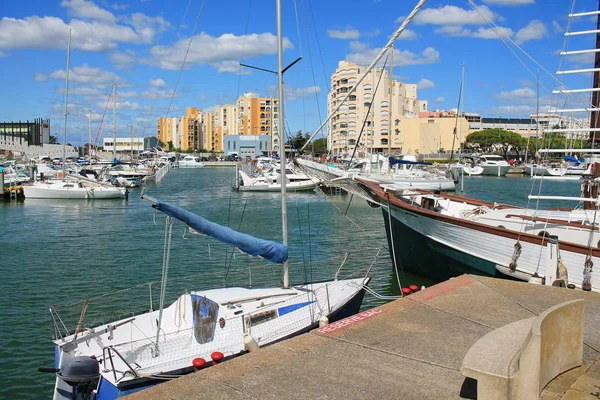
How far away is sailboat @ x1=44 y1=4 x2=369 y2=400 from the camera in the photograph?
9.73 meters

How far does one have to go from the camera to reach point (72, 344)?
36.5 feet

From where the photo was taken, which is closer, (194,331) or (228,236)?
(194,331)

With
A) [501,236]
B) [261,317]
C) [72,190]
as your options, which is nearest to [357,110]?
[72,190]

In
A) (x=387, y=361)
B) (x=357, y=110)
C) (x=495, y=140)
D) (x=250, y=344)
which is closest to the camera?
(x=387, y=361)

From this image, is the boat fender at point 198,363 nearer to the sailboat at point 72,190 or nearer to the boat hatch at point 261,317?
the boat hatch at point 261,317

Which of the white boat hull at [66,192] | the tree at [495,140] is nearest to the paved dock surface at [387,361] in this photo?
the white boat hull at [66,192]

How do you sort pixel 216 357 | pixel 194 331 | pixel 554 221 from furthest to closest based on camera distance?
pixel 554 221 → pixel 194 331 → pixel 216 357

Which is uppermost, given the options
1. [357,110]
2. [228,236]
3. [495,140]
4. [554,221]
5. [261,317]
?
[357,110]

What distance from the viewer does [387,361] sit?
311 inches

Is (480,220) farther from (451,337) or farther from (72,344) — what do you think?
(72,344)

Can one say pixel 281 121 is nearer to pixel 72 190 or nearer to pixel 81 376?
pixel 81 376

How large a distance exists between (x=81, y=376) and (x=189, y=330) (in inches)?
105

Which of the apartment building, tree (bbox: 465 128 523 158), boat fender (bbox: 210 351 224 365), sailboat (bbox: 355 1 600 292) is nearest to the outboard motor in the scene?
boat fender (bbox: 210 351 224 365)

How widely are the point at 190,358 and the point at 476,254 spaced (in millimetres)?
10344
